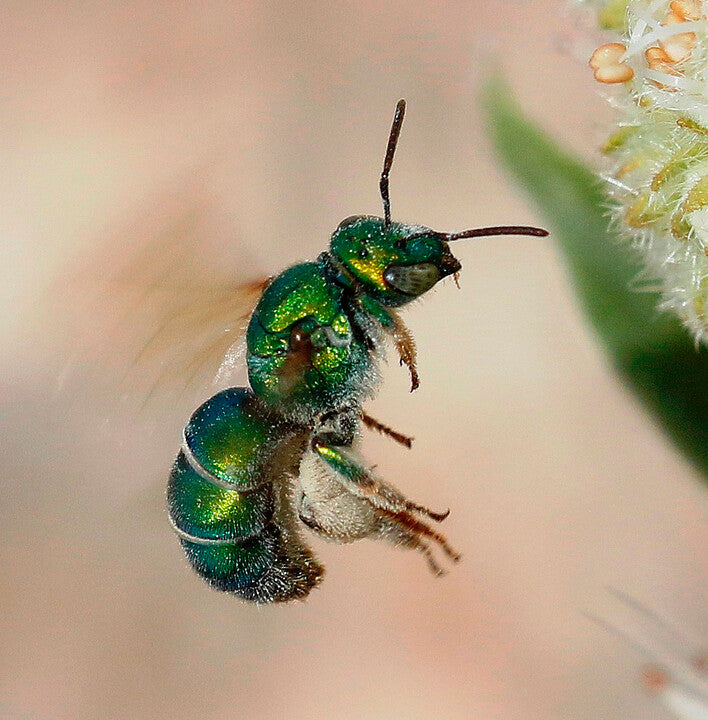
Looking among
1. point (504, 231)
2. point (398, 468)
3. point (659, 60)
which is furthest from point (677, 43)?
point (398, 468)

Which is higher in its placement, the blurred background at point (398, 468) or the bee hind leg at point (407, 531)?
the bee hind leg at point (407, 531)

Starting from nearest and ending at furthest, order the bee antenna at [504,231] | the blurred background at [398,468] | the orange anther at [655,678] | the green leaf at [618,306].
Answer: the bee antenna at [504,231], the green leaf at [618,306], the orange anther at [655,678], the blurred background at [398,468]

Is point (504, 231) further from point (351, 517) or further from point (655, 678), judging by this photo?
point (655, 678)

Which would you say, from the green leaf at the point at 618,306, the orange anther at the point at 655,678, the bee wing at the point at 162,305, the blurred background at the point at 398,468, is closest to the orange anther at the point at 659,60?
the green leaf at the point at 618,306

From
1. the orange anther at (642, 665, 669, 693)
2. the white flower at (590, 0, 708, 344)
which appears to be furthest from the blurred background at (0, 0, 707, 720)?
the white flower at (590, 0, 708, 344)

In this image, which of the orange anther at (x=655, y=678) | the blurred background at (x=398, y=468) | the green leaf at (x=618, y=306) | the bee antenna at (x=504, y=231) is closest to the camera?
the bee antenna at (x=504, y=231)

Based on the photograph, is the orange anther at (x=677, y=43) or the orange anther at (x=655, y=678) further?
the orange anther at (x=655, y=678)

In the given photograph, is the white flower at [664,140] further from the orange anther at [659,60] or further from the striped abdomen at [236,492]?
the striped abdomen at [236,492]
